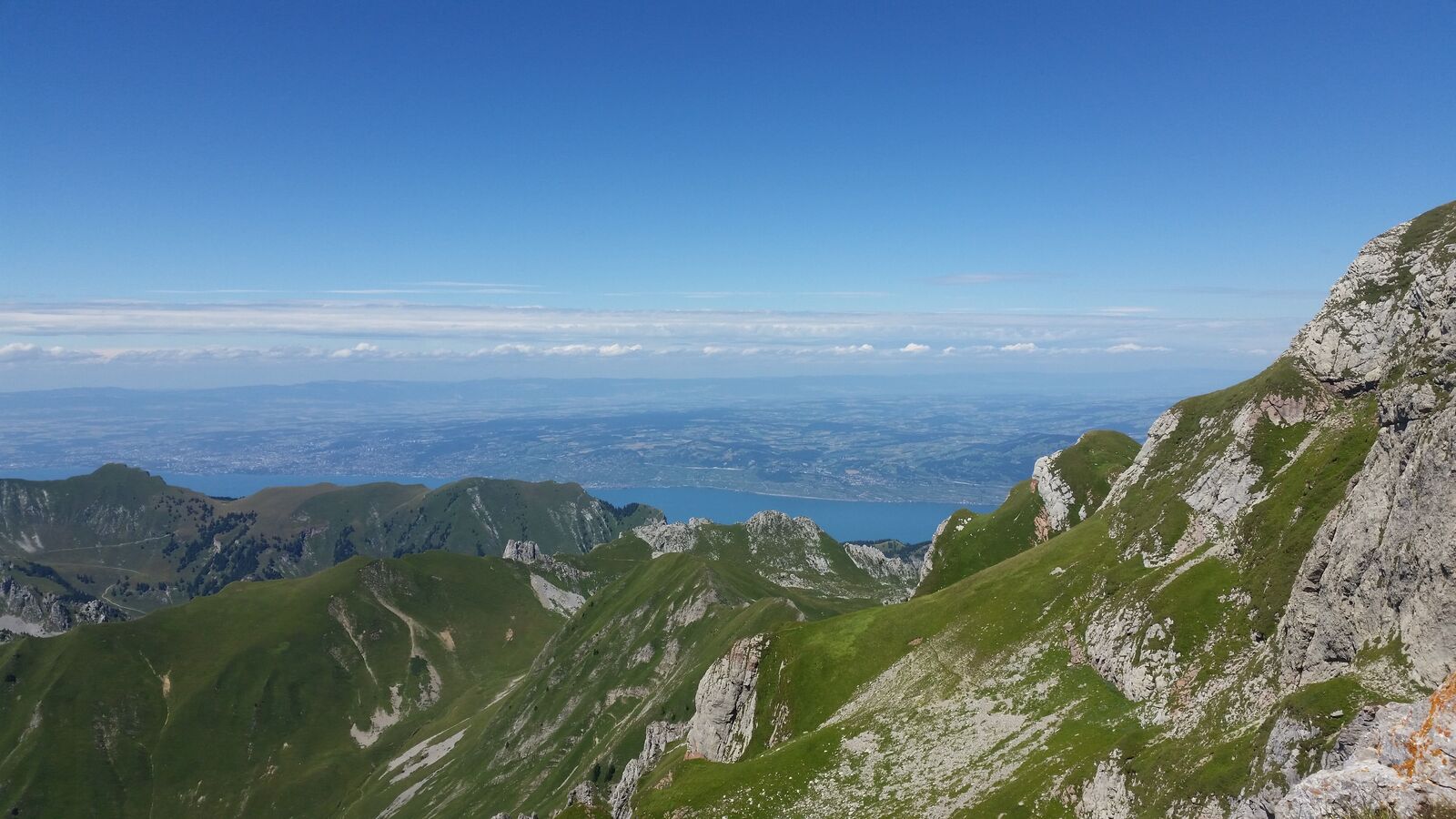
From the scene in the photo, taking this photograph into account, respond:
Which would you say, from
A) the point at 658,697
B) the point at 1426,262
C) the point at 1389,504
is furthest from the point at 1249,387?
the point at 658,697

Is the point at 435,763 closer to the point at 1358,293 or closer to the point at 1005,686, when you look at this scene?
the point at 1005,686

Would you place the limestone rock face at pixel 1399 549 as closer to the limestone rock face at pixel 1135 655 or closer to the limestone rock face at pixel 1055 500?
the limestone rock face at pixel 1135 655

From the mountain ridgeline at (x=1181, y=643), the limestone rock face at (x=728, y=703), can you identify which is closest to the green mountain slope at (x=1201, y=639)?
the mountain ridgeline at (x=1181, y=643)

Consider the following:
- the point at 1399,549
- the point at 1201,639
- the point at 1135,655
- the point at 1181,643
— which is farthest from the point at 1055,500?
the point at 1399,549

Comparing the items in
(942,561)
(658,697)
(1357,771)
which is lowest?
(658,697)

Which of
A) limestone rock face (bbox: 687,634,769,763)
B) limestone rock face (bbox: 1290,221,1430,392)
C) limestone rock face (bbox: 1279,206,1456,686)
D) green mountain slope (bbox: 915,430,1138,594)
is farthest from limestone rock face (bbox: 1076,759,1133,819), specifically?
green mountain slope (bbox: 915,430,1138,594)

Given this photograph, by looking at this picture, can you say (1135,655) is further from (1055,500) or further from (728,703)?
(1055,500)
